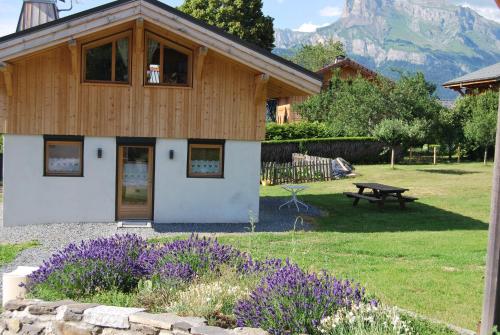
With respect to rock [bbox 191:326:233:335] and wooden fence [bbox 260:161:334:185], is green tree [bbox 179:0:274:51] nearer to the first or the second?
wooden fence [bbox 260:161:334:185]

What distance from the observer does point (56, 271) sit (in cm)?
804

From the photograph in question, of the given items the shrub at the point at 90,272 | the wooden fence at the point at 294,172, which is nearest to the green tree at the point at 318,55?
the wooden fence at the point at 294,172

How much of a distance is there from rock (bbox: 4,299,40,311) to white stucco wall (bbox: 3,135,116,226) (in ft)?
28.2

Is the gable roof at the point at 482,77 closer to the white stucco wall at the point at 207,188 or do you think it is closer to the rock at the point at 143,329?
the white stucco wall at the point at 207,188

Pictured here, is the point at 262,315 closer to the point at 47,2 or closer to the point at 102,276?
the point at 102,276

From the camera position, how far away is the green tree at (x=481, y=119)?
32812mm

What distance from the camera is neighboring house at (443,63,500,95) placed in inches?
1533

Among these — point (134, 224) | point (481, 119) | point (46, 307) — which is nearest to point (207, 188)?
point (134, 224)

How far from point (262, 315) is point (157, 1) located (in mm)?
10849

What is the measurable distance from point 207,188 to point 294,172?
11.3 m

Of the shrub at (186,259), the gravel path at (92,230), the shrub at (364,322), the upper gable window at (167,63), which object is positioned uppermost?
the upper gable window at (167,63)

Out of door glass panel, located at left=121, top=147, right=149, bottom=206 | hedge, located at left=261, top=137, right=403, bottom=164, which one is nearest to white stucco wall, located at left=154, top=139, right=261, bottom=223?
door glass panel, located at left=121, top=147, right=149, bottom=206

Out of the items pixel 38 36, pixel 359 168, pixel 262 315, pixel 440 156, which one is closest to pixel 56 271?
pixel 262 315

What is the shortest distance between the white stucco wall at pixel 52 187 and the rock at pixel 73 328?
30.8 ft
